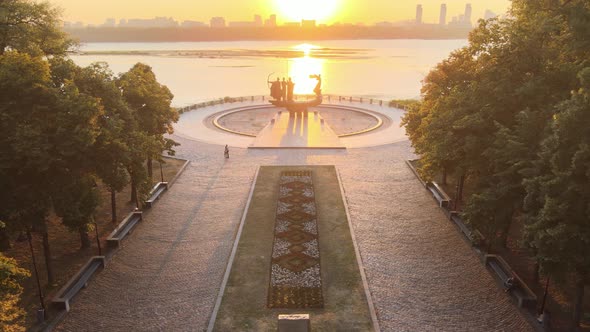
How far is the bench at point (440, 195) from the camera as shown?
1110 inches

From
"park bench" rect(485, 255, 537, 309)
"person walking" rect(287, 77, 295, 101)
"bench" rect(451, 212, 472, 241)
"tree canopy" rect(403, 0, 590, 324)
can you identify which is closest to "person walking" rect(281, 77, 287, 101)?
"person walking" rect(287, 77, 295, 101)

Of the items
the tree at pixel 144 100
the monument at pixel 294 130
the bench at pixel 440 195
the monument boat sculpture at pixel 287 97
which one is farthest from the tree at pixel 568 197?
the monument boat sculpture at pixel 287 97

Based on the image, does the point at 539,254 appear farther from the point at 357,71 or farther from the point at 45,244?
the point at 357,71

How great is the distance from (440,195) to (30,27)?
28082 mm

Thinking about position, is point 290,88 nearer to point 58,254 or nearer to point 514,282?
point 58,254

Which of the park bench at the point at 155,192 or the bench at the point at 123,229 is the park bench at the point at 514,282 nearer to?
the bench at the point at 123,229

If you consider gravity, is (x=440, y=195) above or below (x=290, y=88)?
below

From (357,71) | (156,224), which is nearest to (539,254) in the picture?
(156,224)

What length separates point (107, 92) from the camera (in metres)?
22.1

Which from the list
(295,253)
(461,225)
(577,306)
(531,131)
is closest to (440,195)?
(461,225)

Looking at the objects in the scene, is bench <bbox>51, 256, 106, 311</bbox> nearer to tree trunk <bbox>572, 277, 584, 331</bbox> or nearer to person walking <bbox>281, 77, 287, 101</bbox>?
tree trunk <bbox>572, 277, 584, 331</bbox>

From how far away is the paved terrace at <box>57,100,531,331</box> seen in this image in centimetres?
1778

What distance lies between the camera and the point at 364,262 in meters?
21.9

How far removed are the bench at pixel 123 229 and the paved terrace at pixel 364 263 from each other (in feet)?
1.63
